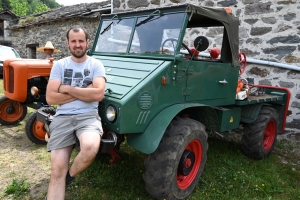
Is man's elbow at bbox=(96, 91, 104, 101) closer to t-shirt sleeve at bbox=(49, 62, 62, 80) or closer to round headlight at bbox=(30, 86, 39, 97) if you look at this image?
t-shirt sleeve at bbox=(49, 62, 62, 80)

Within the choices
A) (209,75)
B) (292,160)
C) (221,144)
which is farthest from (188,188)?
(292,160)

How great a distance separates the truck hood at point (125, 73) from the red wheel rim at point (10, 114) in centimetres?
294

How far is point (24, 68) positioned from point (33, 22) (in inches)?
471

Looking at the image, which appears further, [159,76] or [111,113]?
[159,76]

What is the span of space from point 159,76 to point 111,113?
61 centimetres

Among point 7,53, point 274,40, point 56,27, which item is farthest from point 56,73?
point 56,27

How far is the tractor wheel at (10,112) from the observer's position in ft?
16.7

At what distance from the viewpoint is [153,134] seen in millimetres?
2498

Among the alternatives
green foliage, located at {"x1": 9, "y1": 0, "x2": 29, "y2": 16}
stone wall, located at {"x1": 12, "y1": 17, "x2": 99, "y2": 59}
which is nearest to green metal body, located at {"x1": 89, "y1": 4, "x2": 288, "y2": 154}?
stone wall, located at {"x1": 12, "y1": 17, "x2": 99, "y2": 59}

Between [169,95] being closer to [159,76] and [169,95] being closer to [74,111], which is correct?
[159,76]

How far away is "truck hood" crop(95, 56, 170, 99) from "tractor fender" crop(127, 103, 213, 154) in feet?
1.37

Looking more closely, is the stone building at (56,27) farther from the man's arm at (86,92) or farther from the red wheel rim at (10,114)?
the man's arm at (86,92)

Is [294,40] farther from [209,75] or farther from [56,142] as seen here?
[56,142]

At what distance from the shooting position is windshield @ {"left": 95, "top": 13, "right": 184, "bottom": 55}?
297cm
